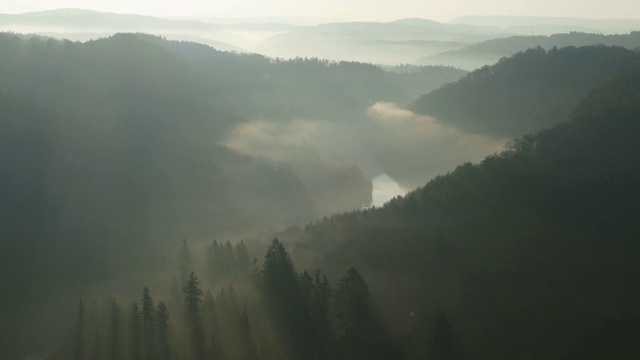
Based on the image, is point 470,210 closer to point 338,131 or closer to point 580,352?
point 580,352

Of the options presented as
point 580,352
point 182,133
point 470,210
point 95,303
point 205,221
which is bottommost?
point 580,352

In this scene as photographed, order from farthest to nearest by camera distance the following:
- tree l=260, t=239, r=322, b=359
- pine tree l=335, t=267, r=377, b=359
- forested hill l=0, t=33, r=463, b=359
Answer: forested hill l=0, t=33, r=463, b=359 < tree l=260, t=239, r=322, b=359 < pine tree l=335, t=267, r=377, b=359

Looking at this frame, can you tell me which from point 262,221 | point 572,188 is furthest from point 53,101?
point 572,188

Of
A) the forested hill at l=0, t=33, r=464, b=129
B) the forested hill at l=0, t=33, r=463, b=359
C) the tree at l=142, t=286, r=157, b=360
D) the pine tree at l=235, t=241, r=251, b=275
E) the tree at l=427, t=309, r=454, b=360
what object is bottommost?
the tree at l=427, t=309, r=454, b=360

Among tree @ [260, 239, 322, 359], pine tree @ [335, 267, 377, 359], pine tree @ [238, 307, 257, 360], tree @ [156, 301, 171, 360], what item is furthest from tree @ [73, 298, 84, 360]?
pine tree @ [335, 267, 377, 359]

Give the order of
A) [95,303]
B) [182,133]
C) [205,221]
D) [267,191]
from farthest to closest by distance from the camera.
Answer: [182,133]
[267,191]
[205,221]
[95,303]

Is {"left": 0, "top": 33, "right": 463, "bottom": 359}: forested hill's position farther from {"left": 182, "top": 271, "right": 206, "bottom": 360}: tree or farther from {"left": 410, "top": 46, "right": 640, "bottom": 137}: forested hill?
{"left": 410, "top": 46, "right": 640, "bottom": 137}: forested hill

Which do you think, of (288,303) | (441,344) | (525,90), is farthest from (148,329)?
(525,90)
